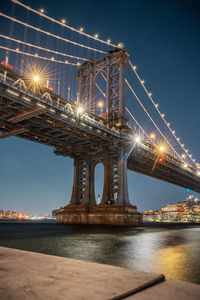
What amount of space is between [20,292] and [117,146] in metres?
36.6

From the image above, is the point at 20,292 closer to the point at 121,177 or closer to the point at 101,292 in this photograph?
the point at 101,292

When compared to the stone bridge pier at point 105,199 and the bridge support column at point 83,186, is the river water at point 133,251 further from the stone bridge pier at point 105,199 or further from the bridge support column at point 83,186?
the bridge support column at point 83,186

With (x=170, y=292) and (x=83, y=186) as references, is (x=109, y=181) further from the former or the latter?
(x=170, y=292)

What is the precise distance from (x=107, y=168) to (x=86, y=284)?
38.7 meters

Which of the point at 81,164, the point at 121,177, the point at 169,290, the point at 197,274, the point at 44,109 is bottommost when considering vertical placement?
the point at 197,274

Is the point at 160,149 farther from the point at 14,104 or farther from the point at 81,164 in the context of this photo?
the point at 14,104

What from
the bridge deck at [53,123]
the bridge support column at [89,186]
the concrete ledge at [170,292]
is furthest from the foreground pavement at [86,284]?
the bridge support column at [89,186]

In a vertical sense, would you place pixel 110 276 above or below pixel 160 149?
below

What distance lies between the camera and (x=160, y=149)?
5384cm

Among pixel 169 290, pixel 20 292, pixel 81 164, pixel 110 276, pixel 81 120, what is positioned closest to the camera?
pixel 20 292

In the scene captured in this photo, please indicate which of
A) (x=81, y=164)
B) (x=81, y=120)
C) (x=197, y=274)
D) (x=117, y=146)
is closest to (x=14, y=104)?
(x=81, y=120)

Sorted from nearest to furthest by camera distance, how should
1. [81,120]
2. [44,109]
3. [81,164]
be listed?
[44,109] → [81,120] → [81,164]

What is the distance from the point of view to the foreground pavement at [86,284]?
7.61 feet

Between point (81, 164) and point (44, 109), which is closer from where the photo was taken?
point (44, 109)
